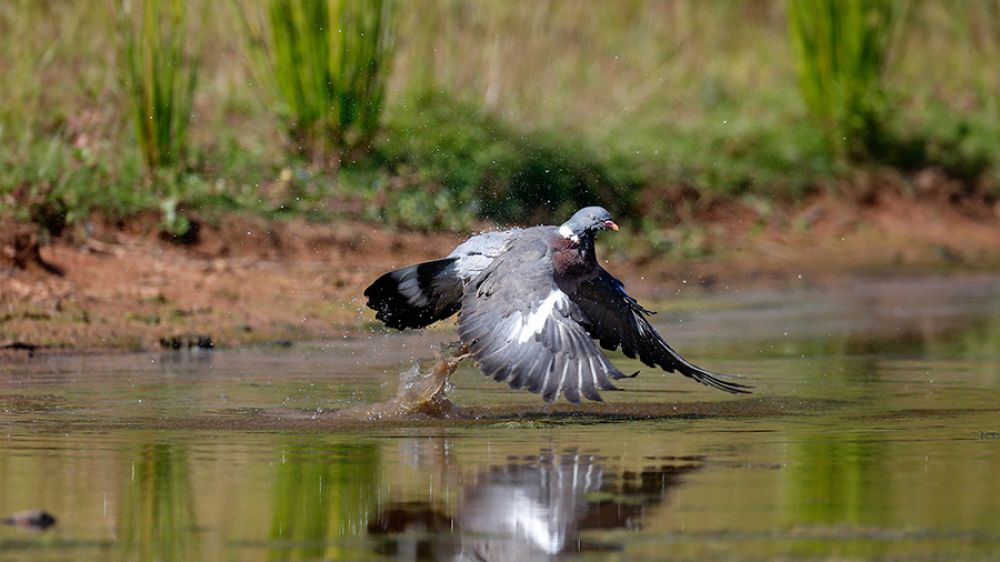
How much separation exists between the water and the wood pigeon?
0.19 meters

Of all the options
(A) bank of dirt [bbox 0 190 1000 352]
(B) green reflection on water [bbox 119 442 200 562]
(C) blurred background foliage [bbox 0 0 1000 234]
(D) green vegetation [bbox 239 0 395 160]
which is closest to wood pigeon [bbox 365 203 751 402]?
(B) green reflection on water [bbox 119 442 200 562]

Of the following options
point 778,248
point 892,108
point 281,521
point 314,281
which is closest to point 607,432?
point 281,521

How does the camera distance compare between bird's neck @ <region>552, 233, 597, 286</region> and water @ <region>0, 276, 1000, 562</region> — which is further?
bird's neck @ <region>552, 233, 597, 286</region>

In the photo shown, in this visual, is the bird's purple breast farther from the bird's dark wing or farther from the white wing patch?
the white wing patch

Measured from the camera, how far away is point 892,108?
1372 cm

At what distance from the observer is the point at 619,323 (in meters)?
7.14

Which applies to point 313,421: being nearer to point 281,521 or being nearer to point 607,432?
point 607,432

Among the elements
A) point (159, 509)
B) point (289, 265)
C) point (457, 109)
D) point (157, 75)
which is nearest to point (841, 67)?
point (457, 109)

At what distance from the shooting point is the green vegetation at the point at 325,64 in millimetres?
10930

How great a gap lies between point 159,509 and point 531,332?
2080 millimetres

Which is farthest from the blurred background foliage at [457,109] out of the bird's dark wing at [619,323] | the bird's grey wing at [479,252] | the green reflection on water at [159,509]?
the green reflection on water at [159,509]

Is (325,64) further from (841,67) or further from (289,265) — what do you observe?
(841,67)

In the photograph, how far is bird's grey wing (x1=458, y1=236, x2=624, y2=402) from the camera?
6207mm

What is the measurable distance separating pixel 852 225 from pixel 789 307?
9.41ft
